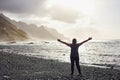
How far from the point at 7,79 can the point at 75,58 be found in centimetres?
611

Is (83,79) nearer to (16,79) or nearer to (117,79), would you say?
(117,79)

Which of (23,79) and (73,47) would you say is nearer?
(23,79)

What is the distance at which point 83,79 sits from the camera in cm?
2111

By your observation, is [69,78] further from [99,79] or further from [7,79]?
[7,79]

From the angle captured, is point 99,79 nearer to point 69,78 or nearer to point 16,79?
point 69,78

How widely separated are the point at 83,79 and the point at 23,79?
16.6 feet

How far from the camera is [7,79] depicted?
20172mm

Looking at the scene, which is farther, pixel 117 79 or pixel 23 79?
pixel 117 79

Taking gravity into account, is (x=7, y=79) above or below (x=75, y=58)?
below

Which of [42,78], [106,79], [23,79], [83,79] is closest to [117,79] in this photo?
[106,79]

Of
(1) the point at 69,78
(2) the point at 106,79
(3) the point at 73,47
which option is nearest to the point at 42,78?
(1) the point at 69,78

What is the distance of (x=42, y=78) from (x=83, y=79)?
11.4 ft

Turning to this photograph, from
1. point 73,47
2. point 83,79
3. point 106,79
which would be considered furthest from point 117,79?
point 73,47

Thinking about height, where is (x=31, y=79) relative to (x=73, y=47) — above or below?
below
